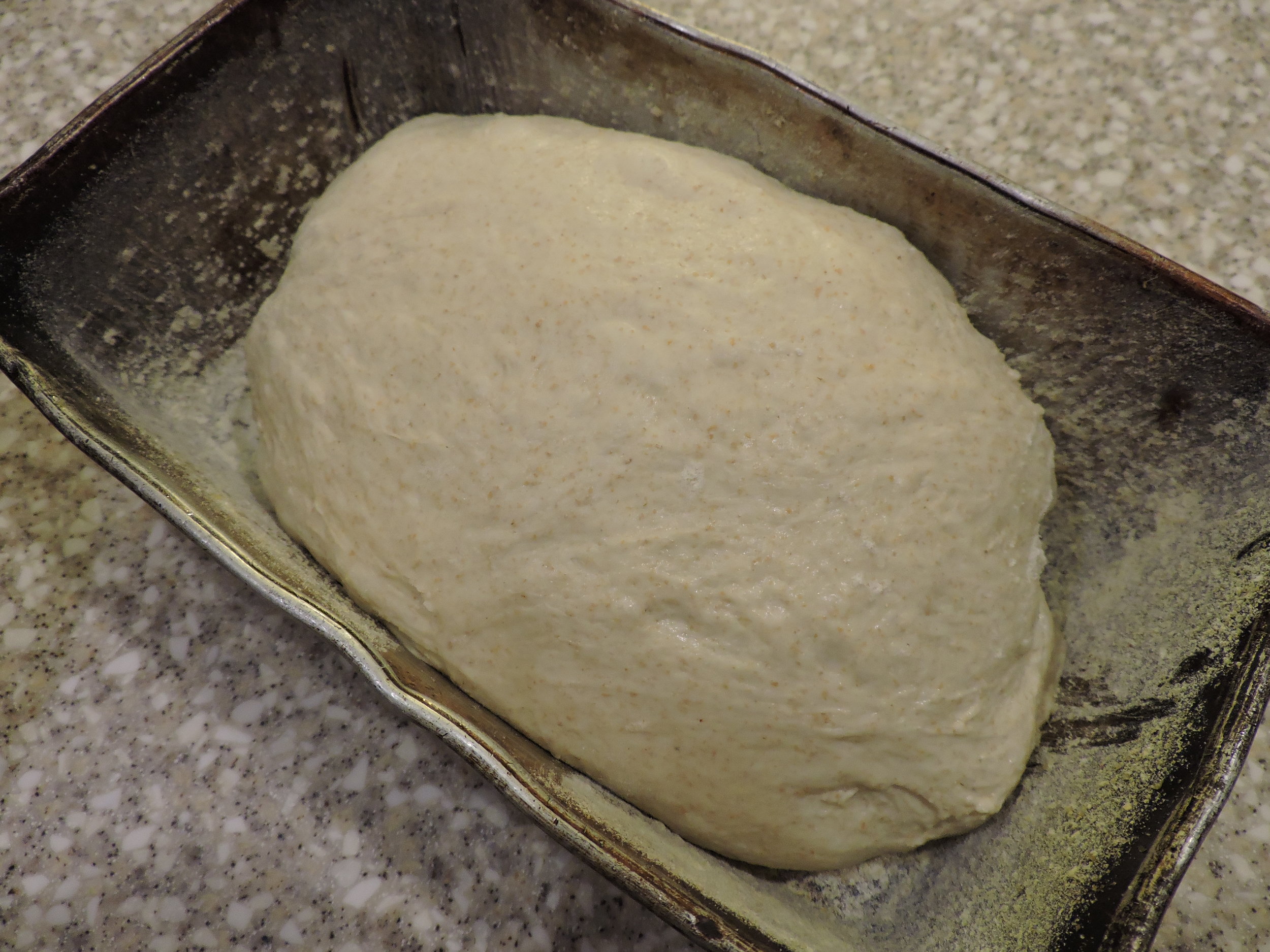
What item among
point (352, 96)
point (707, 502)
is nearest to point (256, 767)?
point (707, 502)

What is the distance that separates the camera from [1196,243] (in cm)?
126

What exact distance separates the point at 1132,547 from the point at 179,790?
1.20m

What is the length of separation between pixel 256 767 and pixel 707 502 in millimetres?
→ 680

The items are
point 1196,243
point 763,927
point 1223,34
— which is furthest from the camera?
point 1223,34

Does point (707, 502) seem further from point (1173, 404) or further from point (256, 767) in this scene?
point (256, 767)

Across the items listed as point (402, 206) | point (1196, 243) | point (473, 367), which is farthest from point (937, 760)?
point (1196, 243)

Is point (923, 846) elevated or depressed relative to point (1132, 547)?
depressed

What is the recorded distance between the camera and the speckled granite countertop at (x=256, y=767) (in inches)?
37.1

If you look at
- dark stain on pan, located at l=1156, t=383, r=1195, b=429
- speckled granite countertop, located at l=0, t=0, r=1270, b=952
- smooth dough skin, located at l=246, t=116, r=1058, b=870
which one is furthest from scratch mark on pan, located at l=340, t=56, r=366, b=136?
dark stain on pan, located at l=1156, t=383, r=1195, b=429

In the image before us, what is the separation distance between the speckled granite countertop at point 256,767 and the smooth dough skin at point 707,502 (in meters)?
0.23

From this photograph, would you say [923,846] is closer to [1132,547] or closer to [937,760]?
[937,760]

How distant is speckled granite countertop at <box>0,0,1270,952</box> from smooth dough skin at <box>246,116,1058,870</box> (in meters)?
0.23

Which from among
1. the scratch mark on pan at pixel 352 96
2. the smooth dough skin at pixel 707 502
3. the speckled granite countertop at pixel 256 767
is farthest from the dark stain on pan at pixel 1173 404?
the scratch mark on pan at pixel 352 96

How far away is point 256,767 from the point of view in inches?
39.6
